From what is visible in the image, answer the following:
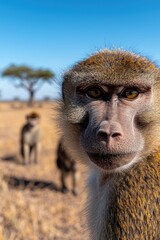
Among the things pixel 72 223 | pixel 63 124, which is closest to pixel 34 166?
pixel 72 223

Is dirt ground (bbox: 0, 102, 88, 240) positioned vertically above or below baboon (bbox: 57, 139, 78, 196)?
below

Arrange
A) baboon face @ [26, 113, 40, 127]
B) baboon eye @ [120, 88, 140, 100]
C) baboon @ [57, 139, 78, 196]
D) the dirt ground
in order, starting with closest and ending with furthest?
baboon eye @ [120, 88, 140, 100] → the dirt ground → baboon @ [57, 139, 78, 196] → baboon face @ [26, 113, 40, 127]

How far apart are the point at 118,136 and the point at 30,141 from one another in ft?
37.0

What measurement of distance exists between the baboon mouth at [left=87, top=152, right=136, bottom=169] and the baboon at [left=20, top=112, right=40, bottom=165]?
9.88 m

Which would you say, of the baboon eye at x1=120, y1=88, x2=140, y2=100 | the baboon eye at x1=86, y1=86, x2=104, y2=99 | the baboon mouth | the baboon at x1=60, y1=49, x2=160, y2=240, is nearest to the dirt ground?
the baboon at x1=60, y1=49, x2=160, y2=240

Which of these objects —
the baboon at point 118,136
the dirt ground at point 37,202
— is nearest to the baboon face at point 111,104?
the baboon at point 118,136

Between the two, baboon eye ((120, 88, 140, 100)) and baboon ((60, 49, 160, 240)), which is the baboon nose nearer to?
baboon ((60, 49, 160, 240))

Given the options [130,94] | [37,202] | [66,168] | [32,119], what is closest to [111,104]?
[130,94]

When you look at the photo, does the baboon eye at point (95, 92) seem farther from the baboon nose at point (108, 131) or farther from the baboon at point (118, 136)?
the baboon nose at point (108, 131)

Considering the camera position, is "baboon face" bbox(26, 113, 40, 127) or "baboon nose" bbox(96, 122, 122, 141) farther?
"baboon face" bbox(26, 113, 40, 127)

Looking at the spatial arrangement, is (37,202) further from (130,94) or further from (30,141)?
(30,141)

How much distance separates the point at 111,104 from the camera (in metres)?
3.08

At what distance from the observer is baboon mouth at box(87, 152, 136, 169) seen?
2.84 m

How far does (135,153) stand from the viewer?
2.91 metres
